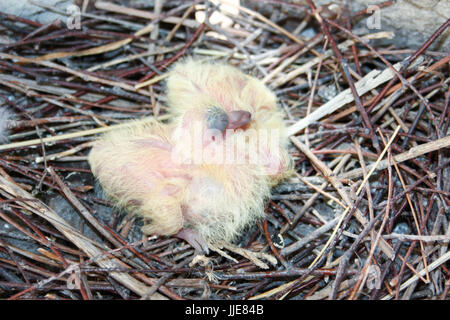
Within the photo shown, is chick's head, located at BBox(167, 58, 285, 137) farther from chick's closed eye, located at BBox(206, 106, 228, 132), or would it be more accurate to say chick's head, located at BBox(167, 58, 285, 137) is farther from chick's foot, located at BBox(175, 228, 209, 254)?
chick's foot, located at BBox(175, 228, 209, 254)

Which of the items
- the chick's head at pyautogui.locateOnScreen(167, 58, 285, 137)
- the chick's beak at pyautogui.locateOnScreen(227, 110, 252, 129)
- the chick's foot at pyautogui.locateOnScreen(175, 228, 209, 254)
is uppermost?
the chick's head at pyautogui.locateOnScreen(167, 58, 285, 137)

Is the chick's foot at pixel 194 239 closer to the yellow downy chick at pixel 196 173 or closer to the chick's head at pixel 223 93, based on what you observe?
the yellow downy chick at pixel 196 173

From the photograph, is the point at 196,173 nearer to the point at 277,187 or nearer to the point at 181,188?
the point at 181,188

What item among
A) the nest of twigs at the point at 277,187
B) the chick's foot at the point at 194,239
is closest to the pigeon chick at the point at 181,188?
the chick's foot at the point at 194,239

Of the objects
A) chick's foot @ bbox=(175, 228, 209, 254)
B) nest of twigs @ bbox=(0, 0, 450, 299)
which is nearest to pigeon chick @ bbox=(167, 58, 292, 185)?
nest of twigs @ bbox=(0, 0, 450, 299)
